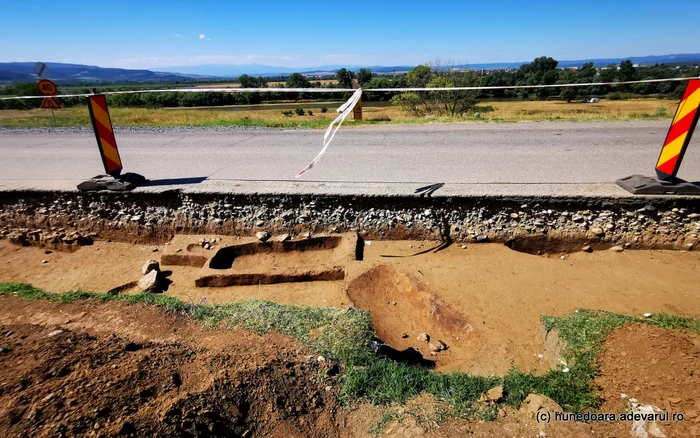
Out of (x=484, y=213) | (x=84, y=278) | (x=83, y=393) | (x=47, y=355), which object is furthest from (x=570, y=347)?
(x=84, y=278)

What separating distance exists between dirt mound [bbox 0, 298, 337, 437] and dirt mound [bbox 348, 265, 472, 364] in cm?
138

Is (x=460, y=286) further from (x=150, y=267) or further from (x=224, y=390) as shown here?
(x=150, y=267)

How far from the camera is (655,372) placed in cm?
271

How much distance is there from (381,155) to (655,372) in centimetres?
553

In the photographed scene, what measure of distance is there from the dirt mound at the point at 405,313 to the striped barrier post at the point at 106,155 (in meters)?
3.90

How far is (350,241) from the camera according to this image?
5211mm

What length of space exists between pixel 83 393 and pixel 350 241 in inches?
137

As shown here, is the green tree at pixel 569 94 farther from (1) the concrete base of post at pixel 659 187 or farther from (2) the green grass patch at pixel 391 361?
(2) the green grass patch at pixel 391 361

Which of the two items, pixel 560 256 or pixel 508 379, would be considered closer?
pixel 508 379

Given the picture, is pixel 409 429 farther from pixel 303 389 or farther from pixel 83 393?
pixel 83 393

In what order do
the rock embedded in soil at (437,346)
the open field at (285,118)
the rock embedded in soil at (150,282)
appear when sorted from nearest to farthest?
the rock embedded in soil at (437,346)
the rock embedded in soil at (150,282)
the open field at (285,118)

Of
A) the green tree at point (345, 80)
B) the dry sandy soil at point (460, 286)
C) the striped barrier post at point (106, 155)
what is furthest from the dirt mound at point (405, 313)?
the striped barrier post at point (106, 155)

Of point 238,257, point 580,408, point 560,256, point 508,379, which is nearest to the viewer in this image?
point 580,408

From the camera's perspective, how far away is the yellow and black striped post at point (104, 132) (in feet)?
17.7
